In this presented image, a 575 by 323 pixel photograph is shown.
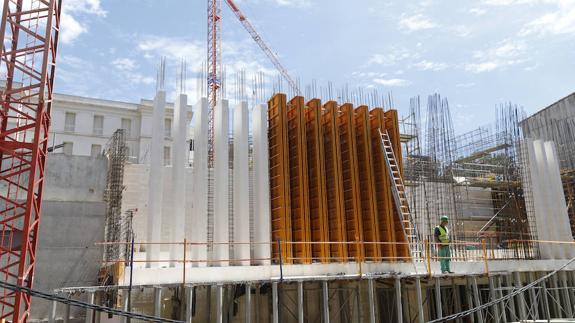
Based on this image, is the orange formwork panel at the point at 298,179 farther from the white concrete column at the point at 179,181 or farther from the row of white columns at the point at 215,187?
the white concrete column at the point at 179,181

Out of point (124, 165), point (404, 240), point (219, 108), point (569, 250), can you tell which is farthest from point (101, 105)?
point (569, 250)

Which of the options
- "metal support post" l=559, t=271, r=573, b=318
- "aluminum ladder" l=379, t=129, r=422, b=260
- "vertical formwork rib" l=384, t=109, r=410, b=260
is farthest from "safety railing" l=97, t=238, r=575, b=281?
"metal support post" l=559, t=271, r=573, b=318

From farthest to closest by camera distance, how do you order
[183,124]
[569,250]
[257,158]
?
[569,250] → [257,158] → [183,124]

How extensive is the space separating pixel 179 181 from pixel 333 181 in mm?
5926

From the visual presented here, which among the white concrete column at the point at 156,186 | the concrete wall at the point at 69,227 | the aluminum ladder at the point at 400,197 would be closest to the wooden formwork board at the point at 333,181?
the aluminum ladder at the point at 400,197

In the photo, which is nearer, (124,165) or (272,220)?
(272,220)

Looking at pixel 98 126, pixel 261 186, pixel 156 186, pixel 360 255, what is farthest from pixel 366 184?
pixel 98 126

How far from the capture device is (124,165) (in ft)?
61.6

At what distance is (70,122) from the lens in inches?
1719

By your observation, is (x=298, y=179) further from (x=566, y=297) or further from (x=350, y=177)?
(x=566, y=297)

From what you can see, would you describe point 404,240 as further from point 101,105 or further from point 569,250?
point 101,105

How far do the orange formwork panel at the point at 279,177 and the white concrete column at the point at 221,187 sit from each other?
6.39 feet

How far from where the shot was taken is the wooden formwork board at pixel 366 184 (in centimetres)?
1816

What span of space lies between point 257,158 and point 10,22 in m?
8.58
